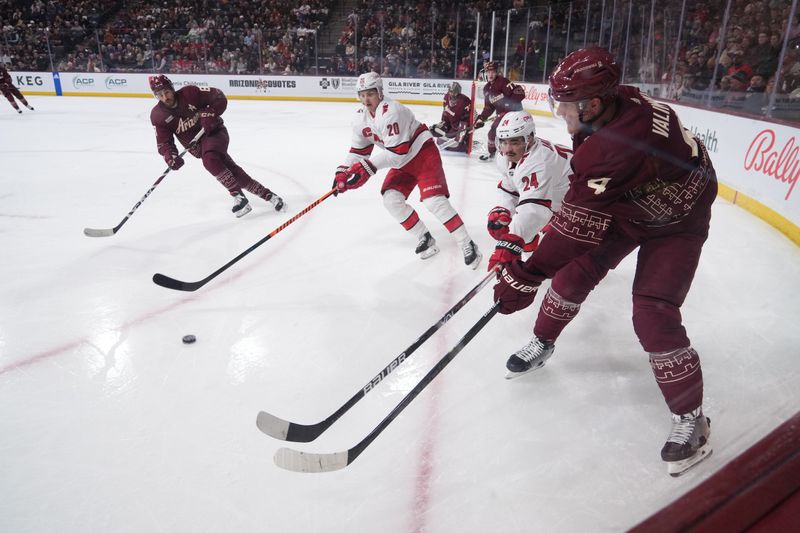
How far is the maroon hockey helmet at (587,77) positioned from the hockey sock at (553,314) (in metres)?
0.82

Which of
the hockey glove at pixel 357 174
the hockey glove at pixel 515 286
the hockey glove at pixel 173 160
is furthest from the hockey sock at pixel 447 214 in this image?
the hockey glove at pixel 173 160

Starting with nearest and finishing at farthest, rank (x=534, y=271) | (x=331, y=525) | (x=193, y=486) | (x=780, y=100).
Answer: (x=331, y=525)
(x=193, y=486)
(x=534, y=271)
(x=780, y=100)

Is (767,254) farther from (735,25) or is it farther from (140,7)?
(140,7)

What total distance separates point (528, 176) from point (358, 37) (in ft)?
40.1

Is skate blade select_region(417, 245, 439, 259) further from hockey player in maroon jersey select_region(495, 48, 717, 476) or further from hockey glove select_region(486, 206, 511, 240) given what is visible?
hockey player in maroon jersey select_region(495, 48, 717, 476)

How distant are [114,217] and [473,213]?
3051 mm

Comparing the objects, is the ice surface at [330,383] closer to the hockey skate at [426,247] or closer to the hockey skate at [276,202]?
the hockey skate at [426,247]

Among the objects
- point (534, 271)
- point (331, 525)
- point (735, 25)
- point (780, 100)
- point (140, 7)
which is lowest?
point (331, 525)

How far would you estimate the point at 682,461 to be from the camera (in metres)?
1.56

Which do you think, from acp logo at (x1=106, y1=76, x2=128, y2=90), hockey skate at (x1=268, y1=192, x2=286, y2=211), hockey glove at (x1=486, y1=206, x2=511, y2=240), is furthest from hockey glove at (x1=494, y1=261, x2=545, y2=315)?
acp logo at (x1=106, y1=76, x2=128, y2=90)

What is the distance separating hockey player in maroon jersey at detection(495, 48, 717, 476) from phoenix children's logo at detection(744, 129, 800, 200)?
2593 millimetres

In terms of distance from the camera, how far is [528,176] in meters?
2.50

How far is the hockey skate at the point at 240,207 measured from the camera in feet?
13.8

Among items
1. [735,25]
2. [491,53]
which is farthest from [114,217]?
[491,53]
